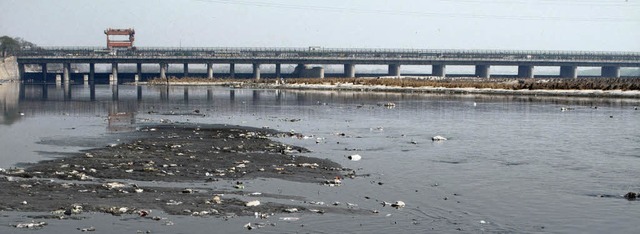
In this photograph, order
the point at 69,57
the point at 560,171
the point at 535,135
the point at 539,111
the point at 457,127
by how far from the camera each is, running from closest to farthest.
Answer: the point at 560,171, the point at 535,135, the point at 457,127, the point at 539,111, the point at 69,57

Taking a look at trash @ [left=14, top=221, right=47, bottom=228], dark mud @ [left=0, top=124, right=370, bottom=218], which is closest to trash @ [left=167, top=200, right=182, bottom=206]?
dark mud @ [left=0, top=124, right=370, bottom=218]

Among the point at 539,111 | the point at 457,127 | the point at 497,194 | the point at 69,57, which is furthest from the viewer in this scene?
the point at 69,57

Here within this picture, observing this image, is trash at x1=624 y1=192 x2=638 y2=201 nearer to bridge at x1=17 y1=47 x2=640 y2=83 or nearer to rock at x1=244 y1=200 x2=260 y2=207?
rock at x1=244 y1=200 x2=260 y2=207

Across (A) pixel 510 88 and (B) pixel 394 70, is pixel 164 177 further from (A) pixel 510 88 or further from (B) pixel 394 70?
(B) pixel 394 70

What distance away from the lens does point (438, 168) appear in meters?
26.0

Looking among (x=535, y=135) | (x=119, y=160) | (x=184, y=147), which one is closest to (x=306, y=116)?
(x=535, y=135)

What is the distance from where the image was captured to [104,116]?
5253 centimetres

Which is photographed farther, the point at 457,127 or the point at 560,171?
Result: the point at 457,127

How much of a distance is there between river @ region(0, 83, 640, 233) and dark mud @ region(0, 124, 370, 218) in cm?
85

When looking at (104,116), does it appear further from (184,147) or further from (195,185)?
(195,185)

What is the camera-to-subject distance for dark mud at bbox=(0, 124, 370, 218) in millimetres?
17797

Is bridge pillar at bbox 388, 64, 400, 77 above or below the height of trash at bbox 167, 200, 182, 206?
above

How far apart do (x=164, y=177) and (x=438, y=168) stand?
9.59 metres

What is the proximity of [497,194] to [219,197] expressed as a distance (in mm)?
7841
